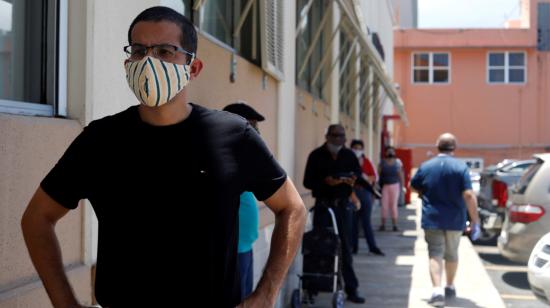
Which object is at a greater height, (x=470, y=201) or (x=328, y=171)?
(x=328, y=171)

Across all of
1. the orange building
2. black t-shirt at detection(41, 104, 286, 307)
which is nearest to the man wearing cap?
black t-shirt at detection(41, 104, 286, 307)

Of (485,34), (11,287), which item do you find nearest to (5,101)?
(11,287)

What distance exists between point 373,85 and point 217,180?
62.3ft

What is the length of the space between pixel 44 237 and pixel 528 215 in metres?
7.57

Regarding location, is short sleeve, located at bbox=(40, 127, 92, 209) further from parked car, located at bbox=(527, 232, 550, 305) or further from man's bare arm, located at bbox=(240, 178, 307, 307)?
parked car, located at bbox=(527, 232, 550, 305)

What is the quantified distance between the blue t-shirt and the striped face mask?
581 centimetres

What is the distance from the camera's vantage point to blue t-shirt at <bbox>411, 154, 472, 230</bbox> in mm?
7707

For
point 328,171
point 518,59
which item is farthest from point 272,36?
point 518,59

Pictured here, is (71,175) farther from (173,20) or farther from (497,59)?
(497,59)

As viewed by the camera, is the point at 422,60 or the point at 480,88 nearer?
the point at 480,88

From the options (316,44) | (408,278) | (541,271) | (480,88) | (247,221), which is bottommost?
(408,278)

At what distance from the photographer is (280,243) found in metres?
2.35

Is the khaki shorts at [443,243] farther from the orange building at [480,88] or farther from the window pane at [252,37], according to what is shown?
the orange building at [480,88]

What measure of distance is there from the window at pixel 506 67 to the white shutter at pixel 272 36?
96.1ft
